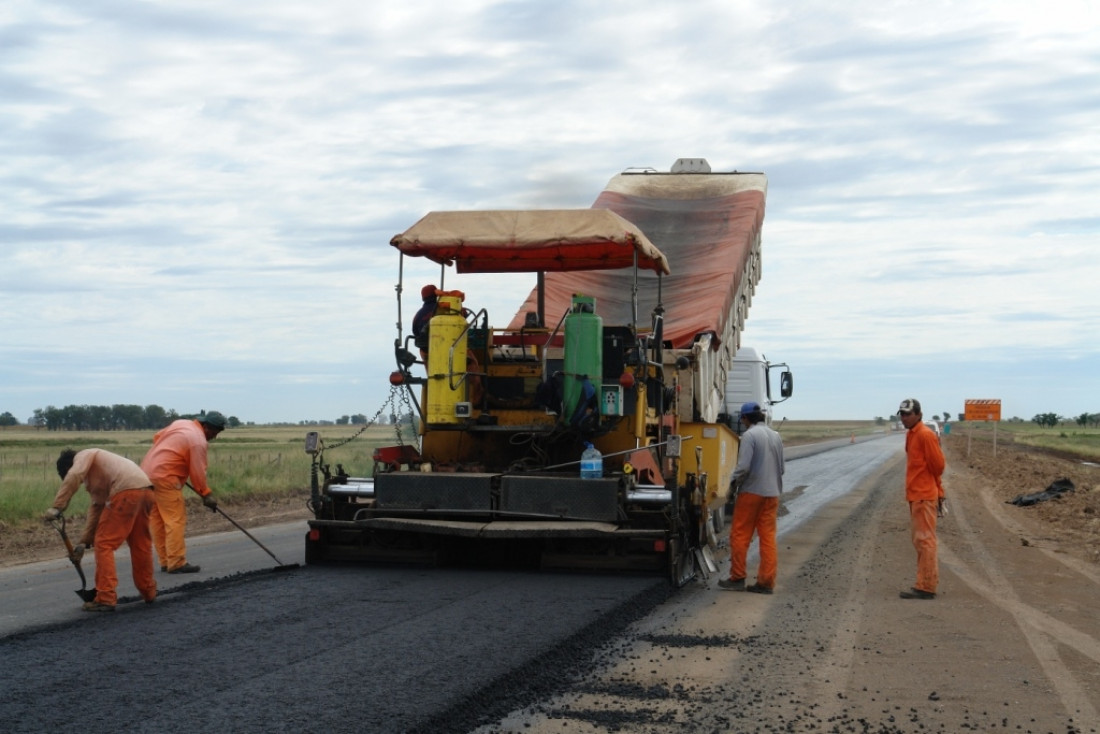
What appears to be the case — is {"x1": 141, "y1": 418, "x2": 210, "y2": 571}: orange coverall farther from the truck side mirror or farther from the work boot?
the truck side mirror

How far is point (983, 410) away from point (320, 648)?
111 feet

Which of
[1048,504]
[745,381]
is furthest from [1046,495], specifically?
[745,381]

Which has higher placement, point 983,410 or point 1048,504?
point 983,410

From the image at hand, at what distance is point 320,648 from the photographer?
6801 mm

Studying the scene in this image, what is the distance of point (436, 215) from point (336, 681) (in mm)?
5654

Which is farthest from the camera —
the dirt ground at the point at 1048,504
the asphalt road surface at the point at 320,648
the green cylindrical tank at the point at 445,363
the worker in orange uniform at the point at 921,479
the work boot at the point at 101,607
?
the dirt ground at the point at 1048,504

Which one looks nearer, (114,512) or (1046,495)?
(114,512)

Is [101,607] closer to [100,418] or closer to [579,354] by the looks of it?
[579,354]

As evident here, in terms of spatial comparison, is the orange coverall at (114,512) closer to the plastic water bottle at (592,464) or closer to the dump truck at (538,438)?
the dump truck at (538,438)

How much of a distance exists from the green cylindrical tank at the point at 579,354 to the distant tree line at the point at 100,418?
84686 mm

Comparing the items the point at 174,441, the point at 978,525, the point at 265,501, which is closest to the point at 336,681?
the point at 174,441

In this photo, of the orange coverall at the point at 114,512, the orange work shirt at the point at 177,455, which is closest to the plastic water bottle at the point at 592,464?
the orange work shirt at the point at 177,455

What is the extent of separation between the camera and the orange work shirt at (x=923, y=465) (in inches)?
387

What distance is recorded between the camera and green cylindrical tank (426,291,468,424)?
10.3 metres
